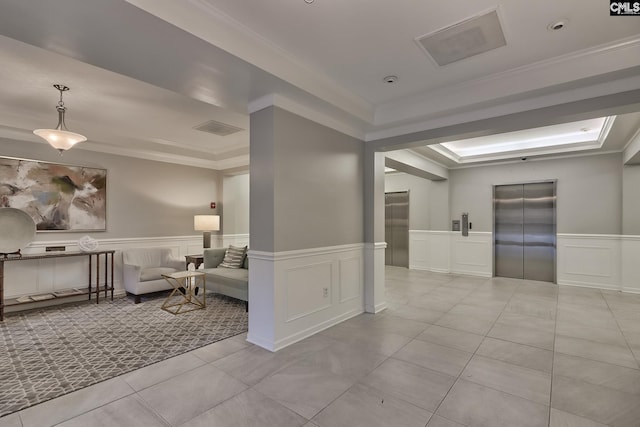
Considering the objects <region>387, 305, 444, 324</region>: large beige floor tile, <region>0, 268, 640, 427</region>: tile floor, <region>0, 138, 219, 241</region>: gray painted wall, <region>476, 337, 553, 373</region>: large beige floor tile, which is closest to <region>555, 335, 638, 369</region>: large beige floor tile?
<region>0, 268, 640, 427</region>: tile floor

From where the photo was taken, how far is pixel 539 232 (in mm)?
6672

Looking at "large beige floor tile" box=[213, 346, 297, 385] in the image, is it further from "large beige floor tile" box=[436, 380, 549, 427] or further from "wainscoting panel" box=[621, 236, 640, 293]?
"wainscoting panel" box=[621, 236, 640, 293]

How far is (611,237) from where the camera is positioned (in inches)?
231

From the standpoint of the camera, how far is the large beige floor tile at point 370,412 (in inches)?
81.0

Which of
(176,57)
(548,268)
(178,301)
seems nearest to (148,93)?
(176,57)

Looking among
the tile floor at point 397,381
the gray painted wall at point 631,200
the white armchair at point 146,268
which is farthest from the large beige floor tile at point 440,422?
the gray painted wall at point 631,200

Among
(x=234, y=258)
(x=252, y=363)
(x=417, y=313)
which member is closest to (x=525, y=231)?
(x=417, y=313)

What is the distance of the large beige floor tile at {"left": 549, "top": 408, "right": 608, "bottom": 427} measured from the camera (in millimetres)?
2037

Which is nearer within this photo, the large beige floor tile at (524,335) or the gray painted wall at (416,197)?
the large beige floor tile at (524,335)

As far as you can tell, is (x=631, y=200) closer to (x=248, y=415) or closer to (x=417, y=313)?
(x=417, y=313)

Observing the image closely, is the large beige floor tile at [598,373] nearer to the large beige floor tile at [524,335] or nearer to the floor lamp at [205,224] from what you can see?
the large beige floor tile at [524,335]

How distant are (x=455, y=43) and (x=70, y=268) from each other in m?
6.40

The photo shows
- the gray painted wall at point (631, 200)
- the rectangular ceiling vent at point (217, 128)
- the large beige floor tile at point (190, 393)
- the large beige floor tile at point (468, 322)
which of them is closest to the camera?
the large beige floor tile at point (190, 393)

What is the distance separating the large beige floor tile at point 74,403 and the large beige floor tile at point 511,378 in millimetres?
2878
